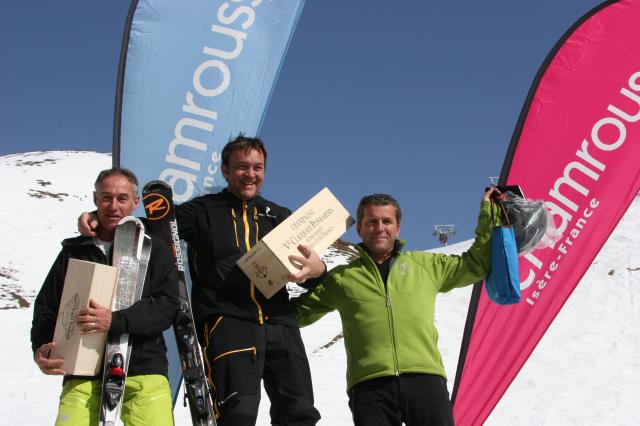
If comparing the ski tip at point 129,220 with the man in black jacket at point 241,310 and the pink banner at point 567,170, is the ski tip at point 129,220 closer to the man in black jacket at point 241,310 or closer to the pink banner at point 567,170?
the man in black jacket at point 241,310

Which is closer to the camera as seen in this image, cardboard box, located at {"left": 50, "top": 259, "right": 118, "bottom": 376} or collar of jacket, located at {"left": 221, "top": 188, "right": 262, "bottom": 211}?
cardboard box, located at {"left": 50, "top": 259, "right": 118, "bottom": 376}

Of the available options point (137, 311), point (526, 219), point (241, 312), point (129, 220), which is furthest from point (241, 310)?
point (526, 219)

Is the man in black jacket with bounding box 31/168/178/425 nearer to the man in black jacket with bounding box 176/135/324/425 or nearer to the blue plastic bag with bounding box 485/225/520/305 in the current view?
the man in black jacket with bounding box 176/135/324/425

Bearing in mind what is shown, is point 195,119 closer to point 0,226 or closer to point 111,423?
point 111,423

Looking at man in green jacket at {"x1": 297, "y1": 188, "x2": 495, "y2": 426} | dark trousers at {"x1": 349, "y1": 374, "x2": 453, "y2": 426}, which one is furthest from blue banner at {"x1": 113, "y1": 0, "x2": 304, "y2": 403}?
dark trousers at {"x1": 349, "y1": 374, "x2": 453, "y2": 426}

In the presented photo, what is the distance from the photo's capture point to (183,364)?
3527mm

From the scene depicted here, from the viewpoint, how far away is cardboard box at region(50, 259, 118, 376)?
3.09 m

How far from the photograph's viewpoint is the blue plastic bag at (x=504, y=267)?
12.7 feet

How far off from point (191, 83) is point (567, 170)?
3304 mm

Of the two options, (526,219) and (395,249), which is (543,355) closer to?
(526,219)

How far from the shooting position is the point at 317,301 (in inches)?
160

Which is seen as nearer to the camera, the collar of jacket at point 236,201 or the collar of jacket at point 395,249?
the collar of jacket at point 236,201

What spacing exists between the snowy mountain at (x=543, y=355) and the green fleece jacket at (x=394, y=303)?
6.98 m

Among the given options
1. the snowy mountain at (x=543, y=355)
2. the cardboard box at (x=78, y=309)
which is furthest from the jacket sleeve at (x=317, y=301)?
the snowy mountain at (x=543, y=355)
